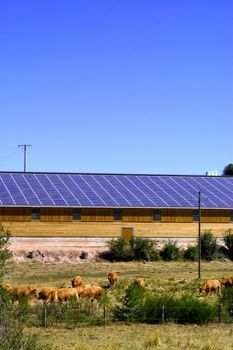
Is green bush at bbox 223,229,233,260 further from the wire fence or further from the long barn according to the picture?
the wire fence

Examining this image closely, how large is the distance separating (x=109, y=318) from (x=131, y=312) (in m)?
0.99

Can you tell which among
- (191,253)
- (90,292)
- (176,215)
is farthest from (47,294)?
(176,215)

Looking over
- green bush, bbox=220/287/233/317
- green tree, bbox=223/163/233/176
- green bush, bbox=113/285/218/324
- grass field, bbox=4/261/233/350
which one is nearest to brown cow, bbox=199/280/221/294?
grass field, bbox=4/261/233/350

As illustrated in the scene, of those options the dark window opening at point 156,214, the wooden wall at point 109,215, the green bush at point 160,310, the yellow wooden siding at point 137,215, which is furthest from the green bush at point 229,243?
the green bush at point 160,310

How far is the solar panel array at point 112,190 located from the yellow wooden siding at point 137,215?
1.68 feet

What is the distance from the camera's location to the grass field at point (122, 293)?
25609 mm

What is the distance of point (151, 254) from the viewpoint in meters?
61.7

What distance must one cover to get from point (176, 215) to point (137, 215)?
3759mm

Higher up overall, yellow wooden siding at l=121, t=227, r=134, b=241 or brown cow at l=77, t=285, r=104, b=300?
yellow wooden siding at l=121, t=227, r=134, b=241

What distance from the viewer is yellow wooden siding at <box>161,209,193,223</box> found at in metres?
65.8

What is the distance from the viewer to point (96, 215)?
2537 inches

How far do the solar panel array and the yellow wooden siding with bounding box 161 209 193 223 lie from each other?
1.66ft

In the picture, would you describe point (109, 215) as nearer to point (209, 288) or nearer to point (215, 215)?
point (215, 215)

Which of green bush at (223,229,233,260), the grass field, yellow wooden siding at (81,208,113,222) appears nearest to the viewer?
the grass field
